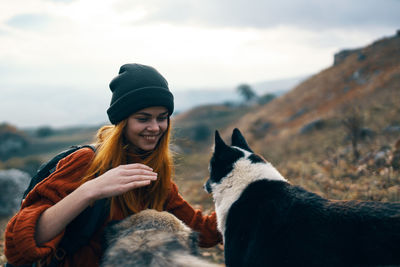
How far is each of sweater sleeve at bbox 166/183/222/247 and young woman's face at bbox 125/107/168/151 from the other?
1.98 feet

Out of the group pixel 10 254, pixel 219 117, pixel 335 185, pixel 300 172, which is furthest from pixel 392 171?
pixel 219 117

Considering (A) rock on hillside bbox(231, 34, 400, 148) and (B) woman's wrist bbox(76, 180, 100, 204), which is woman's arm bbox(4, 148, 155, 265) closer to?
(B) woman's wrist bbox(76, 180, 100, 204)

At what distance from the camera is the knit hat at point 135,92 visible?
233cm

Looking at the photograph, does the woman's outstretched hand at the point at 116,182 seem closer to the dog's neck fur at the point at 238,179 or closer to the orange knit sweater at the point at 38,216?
the orange knit sweater at the point at 38,216

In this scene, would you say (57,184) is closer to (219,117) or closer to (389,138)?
(389,138)

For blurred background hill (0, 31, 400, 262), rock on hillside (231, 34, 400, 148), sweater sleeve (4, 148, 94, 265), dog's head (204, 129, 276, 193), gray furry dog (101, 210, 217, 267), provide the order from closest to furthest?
gray furry dog (101, 210, 217, 267) < sweater sleeve (4, 148, 94, 265) < dog's head (204, 129, 276, 193) < blurred background hill (0, 31, 400, 262) < rock on hillside (231, 34, 400, 148)

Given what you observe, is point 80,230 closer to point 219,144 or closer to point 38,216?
point 38,216

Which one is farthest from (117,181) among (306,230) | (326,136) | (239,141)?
A: (326,136)

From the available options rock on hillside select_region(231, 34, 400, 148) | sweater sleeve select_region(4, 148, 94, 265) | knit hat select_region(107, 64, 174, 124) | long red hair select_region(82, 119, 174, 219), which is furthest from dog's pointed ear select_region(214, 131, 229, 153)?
rock on hillside select_region(231, 34, 400, 148)

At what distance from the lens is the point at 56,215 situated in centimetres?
183

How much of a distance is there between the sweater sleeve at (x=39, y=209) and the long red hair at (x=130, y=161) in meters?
0.09

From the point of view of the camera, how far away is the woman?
5.94 feet

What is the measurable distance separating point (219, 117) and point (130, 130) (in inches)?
1853

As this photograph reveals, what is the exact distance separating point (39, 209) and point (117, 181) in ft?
1.86
